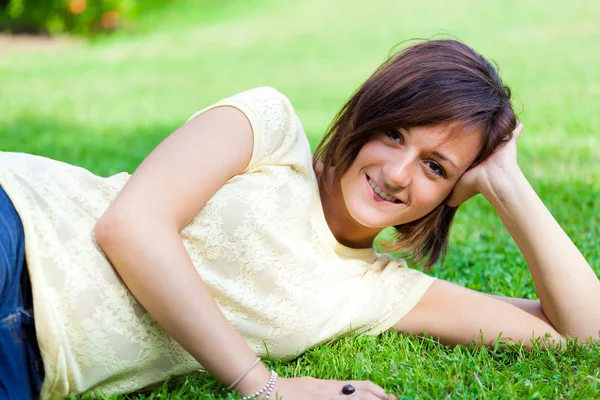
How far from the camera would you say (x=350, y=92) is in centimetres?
1006

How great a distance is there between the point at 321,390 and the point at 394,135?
917 mm

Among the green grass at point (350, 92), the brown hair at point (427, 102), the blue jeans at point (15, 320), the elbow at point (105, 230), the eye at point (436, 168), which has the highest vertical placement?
the brown hair at point (427, 102)

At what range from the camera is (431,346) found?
9.90 feet

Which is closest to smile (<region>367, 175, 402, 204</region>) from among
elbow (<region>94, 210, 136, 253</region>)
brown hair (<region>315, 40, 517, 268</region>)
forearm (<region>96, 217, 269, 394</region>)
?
brown hair (<region>315, 40, 517, 268</region>)

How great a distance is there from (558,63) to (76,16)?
326 inches

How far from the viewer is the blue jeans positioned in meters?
2.31

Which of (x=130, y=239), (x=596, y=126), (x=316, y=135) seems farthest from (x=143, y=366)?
(x=596, y=126)

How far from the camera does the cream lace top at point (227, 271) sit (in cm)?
244

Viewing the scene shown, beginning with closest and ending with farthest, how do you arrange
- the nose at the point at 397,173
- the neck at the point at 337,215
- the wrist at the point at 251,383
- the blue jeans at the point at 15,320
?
the blue jeans at the point at 15,320 → the wrist at the point at 251,383 → the nose at the point at 397,173 → the neck at the point at 337,215

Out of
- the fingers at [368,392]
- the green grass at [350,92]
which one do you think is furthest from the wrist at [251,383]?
the fingers at [368,392]

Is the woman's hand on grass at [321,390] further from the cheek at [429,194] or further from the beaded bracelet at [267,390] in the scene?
the cheek at [429,194]

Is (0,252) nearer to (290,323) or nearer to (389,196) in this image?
(290,323)

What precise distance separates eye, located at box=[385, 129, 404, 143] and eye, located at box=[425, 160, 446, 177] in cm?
12

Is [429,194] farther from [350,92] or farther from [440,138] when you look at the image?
[350,92]
